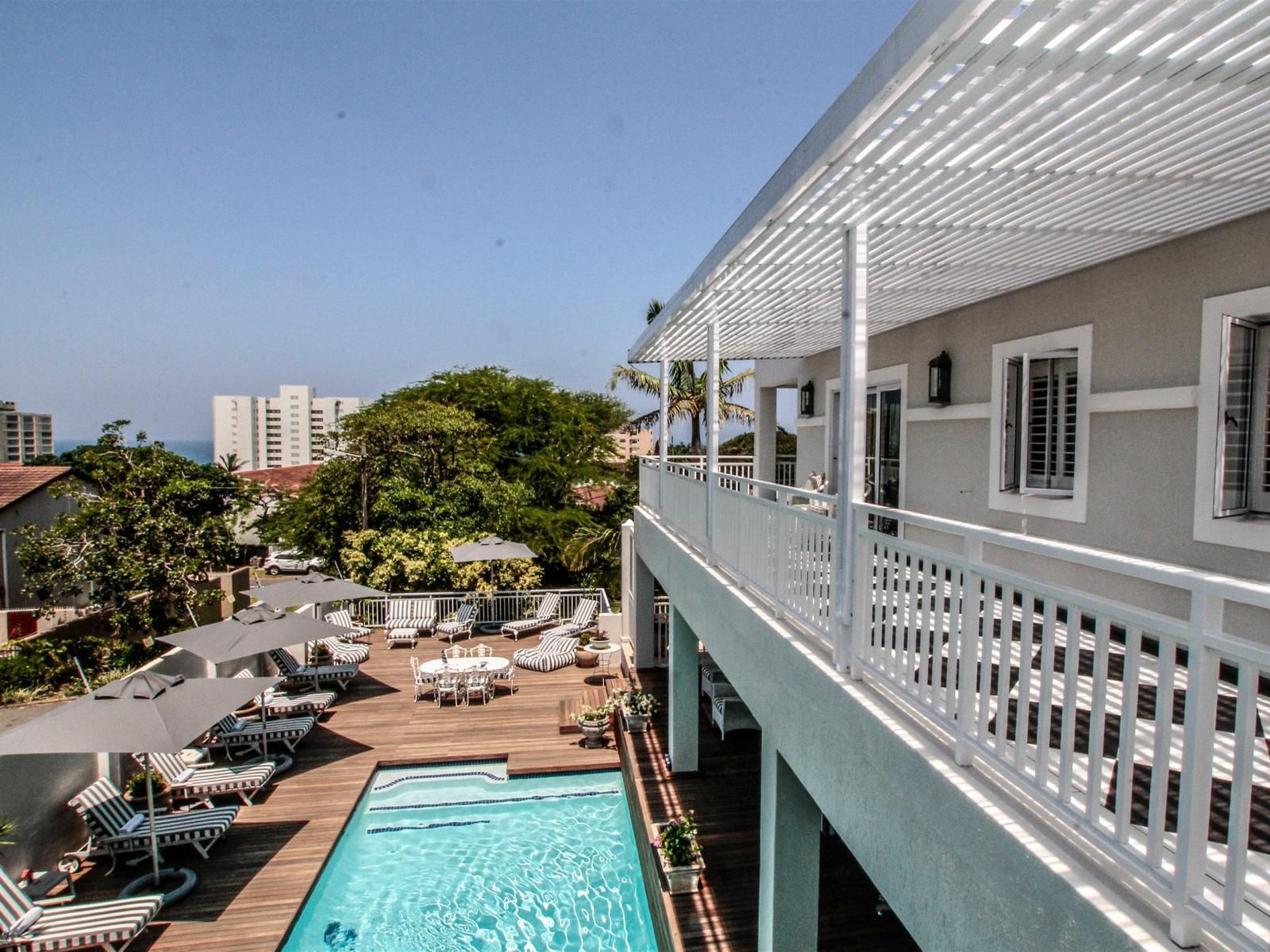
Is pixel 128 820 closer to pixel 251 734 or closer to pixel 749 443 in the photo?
pixel 251 734

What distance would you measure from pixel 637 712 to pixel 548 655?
3892mm

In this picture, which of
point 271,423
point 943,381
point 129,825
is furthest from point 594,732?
point 271,423

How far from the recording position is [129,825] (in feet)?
29.1

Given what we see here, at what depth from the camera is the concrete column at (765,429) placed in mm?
16016

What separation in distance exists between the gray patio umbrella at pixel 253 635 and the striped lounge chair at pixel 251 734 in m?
0.12

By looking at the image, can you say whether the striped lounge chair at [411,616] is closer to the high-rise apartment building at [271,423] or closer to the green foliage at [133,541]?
the green foliage at [133,541]

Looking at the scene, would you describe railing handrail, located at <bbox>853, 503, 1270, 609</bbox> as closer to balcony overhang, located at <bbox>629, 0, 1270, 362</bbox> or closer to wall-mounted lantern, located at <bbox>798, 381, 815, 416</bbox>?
balcony overhang, located at <bbox>629, 0, 1270, 362</bbox>

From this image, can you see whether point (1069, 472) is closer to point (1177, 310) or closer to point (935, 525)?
point (1177, 310)

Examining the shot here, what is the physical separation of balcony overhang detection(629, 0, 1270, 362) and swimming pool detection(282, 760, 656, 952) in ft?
24.9

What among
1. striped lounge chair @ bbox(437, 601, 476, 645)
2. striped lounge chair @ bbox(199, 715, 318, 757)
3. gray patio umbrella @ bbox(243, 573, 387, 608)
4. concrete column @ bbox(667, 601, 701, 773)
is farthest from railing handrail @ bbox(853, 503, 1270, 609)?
striped lounge chair @ bbox(437, 601, 476, 645)

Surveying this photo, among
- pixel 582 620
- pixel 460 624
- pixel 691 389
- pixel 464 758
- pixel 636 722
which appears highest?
pixel 691 389

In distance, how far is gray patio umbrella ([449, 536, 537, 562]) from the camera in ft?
60.0

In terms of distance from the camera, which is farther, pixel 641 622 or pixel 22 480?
pixel 22 480

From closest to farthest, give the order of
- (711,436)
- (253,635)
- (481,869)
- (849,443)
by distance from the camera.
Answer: (849,443) → (711,436) → (481,869) → (253,635)
